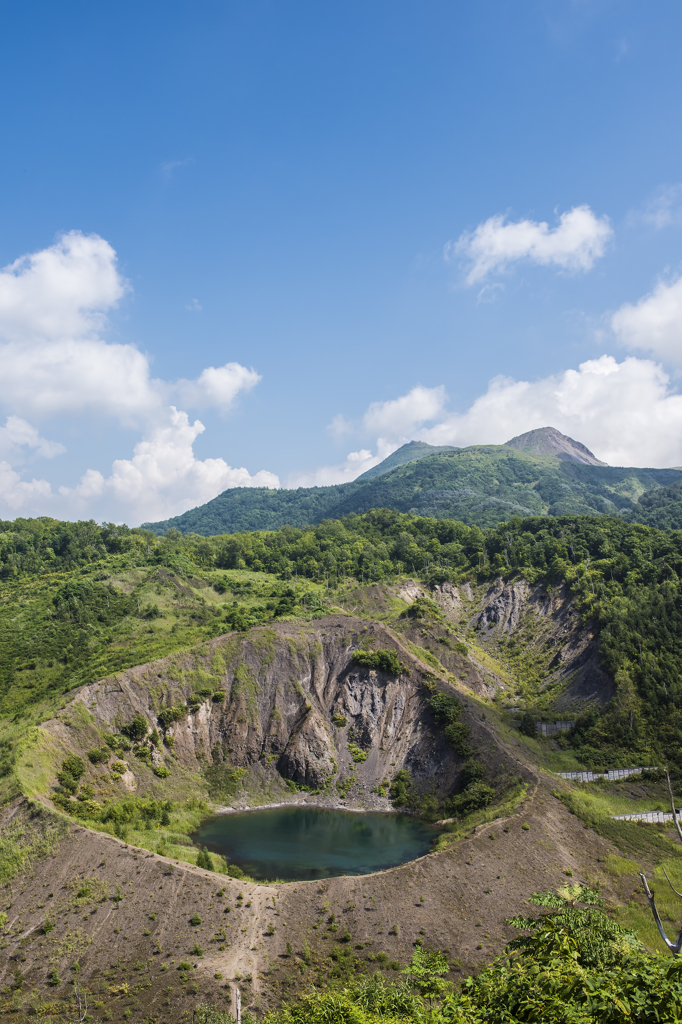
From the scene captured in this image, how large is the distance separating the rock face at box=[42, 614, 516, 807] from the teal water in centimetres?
460

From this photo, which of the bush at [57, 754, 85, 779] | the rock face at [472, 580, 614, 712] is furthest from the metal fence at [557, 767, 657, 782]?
the bush at [57, 754, 85, 779]

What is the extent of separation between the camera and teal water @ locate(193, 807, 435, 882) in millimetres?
49531

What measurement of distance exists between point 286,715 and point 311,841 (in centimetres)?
2176

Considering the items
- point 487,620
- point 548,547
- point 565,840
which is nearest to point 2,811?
point 565,840

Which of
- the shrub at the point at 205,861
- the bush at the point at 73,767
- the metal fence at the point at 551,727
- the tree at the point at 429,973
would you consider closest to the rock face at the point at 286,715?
the bush at the point at 73,767

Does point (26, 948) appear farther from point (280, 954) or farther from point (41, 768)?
point (41, 768)

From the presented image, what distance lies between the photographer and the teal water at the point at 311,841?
49531mm

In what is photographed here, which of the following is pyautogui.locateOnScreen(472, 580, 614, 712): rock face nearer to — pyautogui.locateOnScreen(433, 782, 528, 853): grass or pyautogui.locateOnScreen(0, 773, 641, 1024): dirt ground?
pyautogui.locateOnScreen(433, 782, 528, 853): grass

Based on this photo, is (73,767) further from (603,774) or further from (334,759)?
(603,774)

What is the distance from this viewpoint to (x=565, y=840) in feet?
163

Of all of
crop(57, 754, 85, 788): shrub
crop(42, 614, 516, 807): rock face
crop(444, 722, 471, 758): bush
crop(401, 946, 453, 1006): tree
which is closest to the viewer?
crop(401, 946, 453, 1006): tree

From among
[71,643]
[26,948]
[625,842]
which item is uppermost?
[71,643]

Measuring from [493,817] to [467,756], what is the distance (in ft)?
44.9

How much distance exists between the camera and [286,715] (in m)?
77.6
